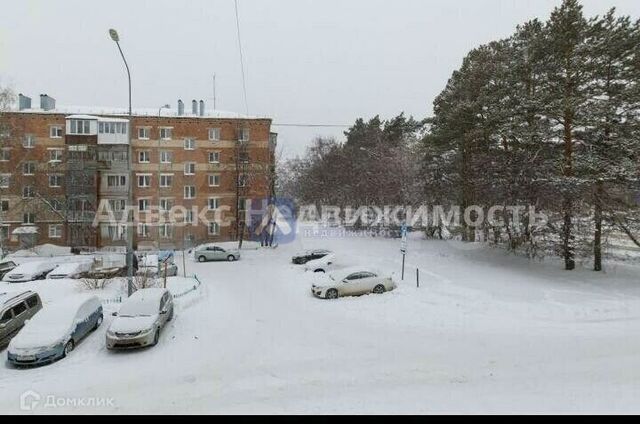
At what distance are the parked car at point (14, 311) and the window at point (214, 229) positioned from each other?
23.2 m

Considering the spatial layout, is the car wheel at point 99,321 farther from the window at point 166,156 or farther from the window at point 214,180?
the window at point 166,156

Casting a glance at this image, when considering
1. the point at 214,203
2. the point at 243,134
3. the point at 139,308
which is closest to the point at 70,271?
the point at 139,308

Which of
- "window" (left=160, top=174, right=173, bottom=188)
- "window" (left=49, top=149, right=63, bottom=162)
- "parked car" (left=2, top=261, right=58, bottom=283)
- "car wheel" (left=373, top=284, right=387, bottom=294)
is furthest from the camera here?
"window" (left=160, top=174, right=173, bottom=188)

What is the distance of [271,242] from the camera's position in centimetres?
3447

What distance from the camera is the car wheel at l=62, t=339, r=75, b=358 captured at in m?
10.7

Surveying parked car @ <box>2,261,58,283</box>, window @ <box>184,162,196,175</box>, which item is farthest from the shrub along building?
parked car @ <box>2,261,58,283</box>

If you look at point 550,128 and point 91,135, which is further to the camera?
point 91,135

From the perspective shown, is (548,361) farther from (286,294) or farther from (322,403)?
(286,294)

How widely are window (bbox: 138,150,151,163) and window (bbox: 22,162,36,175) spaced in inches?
355

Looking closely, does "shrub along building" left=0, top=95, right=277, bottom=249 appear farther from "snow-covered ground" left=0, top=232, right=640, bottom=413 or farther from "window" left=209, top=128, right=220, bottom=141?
"snow-covered ground" left=0, top=232, right=640, bottom=413

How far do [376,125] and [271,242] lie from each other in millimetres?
25039

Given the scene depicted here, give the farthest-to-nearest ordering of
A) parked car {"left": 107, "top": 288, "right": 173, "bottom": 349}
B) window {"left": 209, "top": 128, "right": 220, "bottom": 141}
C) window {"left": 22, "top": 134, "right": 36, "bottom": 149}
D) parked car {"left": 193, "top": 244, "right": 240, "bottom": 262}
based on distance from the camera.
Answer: window {"left": 209, "top": 128, "right": 220, "bottom": 141} → window {"left": 22, "top": 134, "right": 36, "bottom": 149} → parked car {"left": 193, "top": 244, "right": 240, "bottom": 262} → parked car {"left": 107, "top": 288, "right": 173, "bottom": 349}

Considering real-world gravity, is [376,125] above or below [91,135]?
above
